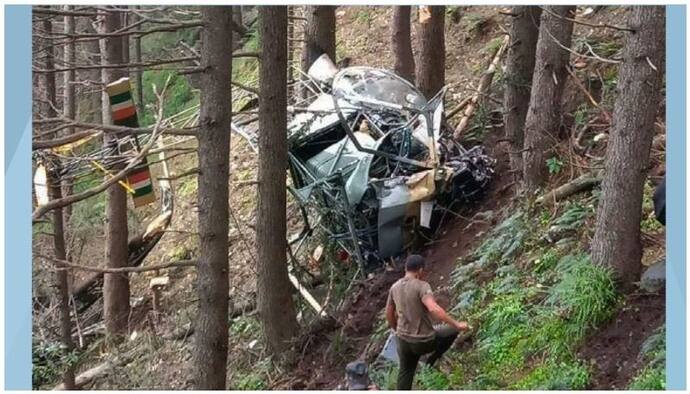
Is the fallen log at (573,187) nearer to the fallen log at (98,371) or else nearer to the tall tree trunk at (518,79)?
the tall tree trunk at (518,79)

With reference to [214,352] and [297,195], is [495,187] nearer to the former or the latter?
[297,195]

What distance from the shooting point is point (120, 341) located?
11.4 meters

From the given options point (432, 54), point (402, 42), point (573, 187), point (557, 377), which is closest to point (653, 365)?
point (557, 377)

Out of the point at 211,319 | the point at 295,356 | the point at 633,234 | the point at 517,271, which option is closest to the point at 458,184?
the point at 517,271

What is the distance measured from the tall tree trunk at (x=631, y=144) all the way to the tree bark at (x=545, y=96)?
2580 millimetres

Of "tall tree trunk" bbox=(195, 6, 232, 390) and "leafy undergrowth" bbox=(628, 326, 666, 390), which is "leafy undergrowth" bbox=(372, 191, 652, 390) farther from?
"tall tree trunk" bbox=(195, 6, 232, 390)

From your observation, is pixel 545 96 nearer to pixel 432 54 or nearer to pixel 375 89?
pixel 375 89

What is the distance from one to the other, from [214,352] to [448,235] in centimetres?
439

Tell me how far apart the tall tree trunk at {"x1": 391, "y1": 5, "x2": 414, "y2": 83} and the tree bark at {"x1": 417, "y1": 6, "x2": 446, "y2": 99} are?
5.25 ft

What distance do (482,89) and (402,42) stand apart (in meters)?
2.22

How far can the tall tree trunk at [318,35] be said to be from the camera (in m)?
→ 12.0

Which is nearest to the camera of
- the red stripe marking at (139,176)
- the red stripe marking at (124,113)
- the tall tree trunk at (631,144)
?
the tall tree trunk at (631,144)

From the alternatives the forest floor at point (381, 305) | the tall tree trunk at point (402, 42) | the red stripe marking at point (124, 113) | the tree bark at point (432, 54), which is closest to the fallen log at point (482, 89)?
the forest floor at point (381, 305)

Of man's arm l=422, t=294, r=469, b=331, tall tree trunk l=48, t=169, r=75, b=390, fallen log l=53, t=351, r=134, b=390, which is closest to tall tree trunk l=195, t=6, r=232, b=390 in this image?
man's arm l=422, t=294, r=469, b=331
